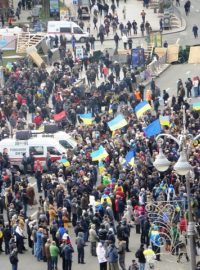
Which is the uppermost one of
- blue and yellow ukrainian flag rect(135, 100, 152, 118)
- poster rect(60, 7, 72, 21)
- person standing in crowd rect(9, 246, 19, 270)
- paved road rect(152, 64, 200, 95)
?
blue and yellow ukrainian flag rect(135, 100, 152, 118)

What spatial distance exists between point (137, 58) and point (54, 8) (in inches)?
677

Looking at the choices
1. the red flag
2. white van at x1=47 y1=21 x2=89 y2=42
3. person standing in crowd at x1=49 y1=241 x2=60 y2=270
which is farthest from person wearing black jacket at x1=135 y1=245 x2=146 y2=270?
white van at x1=47 y1=21 x2=89 y2=42

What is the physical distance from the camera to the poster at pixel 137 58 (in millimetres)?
85688

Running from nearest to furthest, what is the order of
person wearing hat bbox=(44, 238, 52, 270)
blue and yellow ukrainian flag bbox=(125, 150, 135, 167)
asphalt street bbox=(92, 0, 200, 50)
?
person wearing hat bbox=(44, 238, 52, 270) → blue and yellow ukrainian flag bbox=(125, 150, 135, 167) → asphalt street bbox=(92, 0, 200, 50)

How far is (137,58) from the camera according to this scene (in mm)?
85812

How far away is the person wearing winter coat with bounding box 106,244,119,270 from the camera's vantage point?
170ft

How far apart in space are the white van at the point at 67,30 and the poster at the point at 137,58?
8.74 metres

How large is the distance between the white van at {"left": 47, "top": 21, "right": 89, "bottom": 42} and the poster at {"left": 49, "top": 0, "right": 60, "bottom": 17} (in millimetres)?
6525

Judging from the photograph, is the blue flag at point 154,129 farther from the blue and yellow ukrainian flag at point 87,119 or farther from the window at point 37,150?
the blue and yellow ukrainian flag at point 87,119

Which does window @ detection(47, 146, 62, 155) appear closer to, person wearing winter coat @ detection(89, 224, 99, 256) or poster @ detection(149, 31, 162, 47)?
person wearing winter coat @ detection(89, 224, 99, 256)

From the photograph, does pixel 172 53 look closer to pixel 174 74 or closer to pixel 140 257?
pixel 174 74

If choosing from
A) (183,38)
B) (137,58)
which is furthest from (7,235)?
(183,38)

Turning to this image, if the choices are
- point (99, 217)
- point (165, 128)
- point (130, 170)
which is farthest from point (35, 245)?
point (165, 128)

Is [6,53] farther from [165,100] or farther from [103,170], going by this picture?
[103,170]
